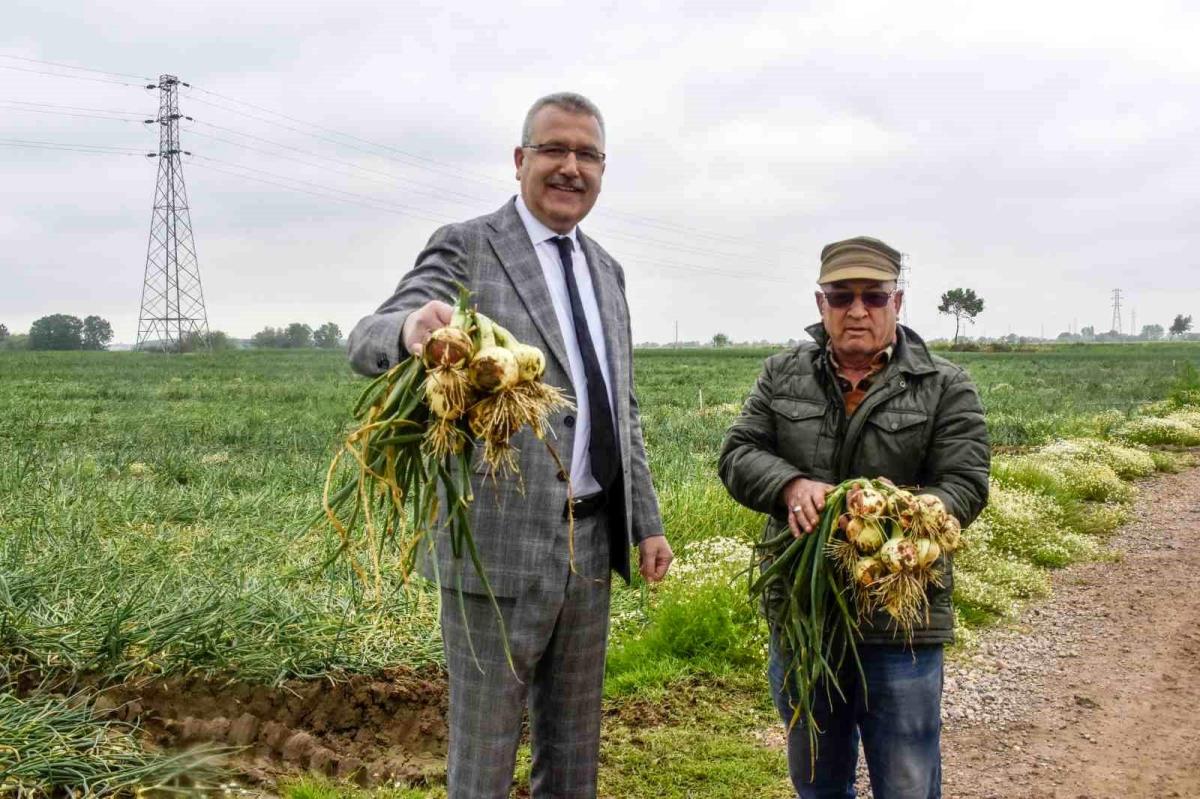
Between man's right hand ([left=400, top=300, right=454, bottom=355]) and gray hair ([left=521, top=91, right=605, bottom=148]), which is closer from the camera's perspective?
man's right hand ([left=400, top=300, right=454, bottom=355])

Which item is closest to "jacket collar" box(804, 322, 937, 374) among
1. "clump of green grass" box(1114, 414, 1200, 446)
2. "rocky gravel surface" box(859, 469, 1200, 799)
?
"rocky gravel surface" box(859, 469, 1200, 799)

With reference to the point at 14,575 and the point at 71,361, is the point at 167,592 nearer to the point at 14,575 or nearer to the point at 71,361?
the point at 14,575

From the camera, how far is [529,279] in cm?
257

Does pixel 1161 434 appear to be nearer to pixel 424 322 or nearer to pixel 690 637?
pixel 690 637

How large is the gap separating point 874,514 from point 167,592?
11.7 ft

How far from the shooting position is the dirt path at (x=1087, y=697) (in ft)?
13.4

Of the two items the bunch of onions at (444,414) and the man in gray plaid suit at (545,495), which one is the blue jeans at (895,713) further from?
the bunch of onions at (444,414)

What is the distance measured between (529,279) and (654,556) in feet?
3.40

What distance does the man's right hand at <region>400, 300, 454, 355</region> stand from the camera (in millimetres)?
2055

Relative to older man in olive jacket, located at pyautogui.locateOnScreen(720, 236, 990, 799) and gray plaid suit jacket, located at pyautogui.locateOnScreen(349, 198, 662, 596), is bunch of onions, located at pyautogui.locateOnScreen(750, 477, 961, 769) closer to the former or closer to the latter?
older man in olive jacket, located at pyautogui.locateOnScreen(720, 236, 990, 799)

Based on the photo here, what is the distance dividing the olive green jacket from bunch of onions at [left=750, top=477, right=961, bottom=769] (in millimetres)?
95

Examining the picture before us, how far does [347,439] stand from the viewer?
2.08 m

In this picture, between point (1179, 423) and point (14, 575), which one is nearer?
point (14, 575)

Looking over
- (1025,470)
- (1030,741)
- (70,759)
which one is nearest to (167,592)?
(70,759)
